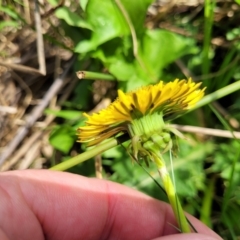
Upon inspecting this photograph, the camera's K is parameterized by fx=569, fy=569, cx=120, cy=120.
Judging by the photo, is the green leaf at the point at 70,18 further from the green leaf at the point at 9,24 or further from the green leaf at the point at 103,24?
the green leaf at the point at 9,24

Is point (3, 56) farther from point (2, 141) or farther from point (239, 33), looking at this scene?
point (239, 33)

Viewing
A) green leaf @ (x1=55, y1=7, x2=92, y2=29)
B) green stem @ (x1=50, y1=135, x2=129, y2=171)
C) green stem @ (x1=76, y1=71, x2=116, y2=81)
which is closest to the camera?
green stem @ (x1=50, y1=135, x2=129, y2=171)

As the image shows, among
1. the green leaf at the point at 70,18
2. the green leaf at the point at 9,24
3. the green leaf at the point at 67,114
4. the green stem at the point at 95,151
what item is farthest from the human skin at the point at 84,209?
the green leaf at the point at 9,24

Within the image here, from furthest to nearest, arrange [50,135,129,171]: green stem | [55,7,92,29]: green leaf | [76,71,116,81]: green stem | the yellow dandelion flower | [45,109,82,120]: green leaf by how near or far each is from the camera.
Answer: [45,109,82,120]: green leaf → [55,7,92,29]: green leaf → [76,71,116,81]: green stem → [50,135,129,171]: green stem → the yellow dandelion flower

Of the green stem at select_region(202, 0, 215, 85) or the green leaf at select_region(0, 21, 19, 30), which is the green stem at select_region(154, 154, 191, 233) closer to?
the green stem at select_region(202, 0, 215, 85)

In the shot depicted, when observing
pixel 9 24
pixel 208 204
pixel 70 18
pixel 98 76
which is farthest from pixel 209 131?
pixel 9 24

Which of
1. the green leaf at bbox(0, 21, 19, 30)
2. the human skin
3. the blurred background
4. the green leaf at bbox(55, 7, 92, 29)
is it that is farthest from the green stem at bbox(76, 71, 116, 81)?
the green leaf at bbox(0, 21, 19, 30)
